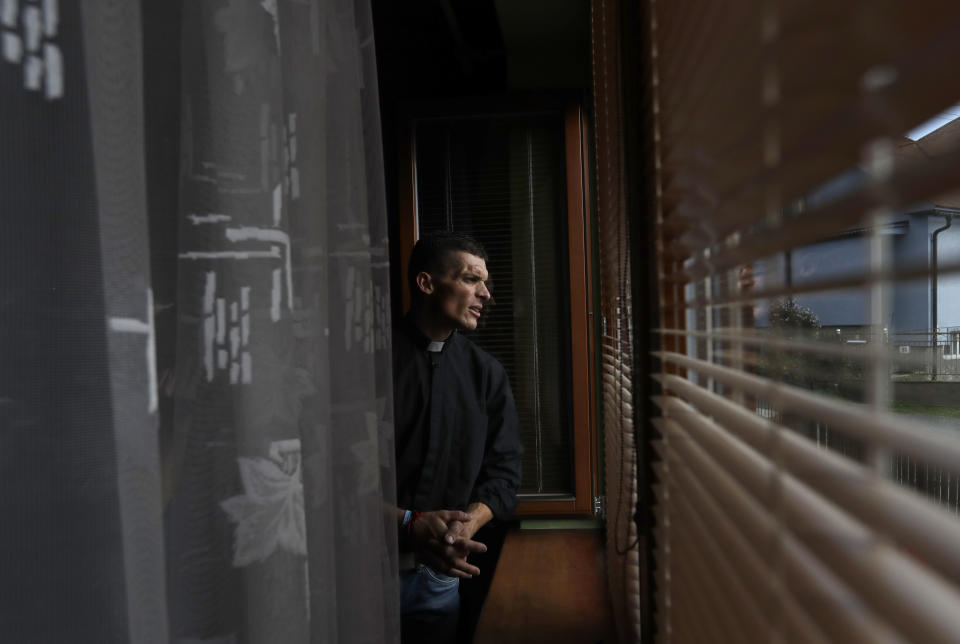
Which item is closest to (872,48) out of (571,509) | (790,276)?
(790,276)

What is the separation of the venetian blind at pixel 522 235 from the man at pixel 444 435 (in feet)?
2.94

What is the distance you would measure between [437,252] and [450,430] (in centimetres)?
59

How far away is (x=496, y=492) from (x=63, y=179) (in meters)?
1.68

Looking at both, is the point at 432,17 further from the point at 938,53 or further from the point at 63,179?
the point at 938,53

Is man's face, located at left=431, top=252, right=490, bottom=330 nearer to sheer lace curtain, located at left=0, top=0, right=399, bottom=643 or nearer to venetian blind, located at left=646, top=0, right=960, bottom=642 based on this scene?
sheer lace curtain, located at left=0, top=0, right=399, bottom=643

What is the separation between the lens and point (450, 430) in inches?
77.7

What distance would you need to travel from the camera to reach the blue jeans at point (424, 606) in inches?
68.9

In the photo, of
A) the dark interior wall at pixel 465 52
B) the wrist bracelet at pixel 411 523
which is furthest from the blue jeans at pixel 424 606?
the dark interior wall at pixel 465 52

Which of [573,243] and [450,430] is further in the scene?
[573,243]

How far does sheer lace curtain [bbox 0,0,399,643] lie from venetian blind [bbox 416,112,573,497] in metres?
2.17

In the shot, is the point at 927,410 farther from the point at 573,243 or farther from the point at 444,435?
the point at 573,243

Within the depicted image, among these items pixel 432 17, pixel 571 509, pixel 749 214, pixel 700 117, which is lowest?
pixel 571 509

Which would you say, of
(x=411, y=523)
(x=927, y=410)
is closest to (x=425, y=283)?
(x=411, y=523)

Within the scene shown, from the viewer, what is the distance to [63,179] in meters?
0.44
